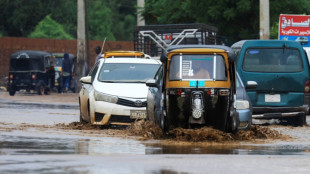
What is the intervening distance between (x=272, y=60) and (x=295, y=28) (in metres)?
12.1

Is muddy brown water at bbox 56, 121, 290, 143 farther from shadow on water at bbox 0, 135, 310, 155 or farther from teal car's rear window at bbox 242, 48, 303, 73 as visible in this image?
teal car's rear window at bbox 242, 48, 303, 73

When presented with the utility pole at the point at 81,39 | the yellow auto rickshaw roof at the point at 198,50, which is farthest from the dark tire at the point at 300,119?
the utility pole at the point at 81,39

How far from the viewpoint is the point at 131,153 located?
12.8 m

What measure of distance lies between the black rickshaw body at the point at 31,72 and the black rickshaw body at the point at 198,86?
25164mm

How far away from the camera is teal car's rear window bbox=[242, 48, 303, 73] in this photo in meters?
20.4

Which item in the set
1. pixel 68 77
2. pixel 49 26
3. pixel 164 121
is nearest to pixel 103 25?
pixel 49 26

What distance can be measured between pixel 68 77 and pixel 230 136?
2873cm

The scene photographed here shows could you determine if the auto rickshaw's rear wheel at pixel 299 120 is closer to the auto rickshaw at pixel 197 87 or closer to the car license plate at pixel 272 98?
the car license plate at pixel 272 98

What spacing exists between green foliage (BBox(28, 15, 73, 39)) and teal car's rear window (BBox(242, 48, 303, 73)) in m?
43.1

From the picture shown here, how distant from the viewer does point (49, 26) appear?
62.9 metres

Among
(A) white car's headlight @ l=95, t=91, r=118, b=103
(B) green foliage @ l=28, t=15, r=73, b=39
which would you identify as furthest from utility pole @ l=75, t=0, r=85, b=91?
(A) white car's headlight @ l=95, t=91, r=118, b=103

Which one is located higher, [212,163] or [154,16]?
[154,16]

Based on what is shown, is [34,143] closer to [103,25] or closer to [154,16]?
[154,16]

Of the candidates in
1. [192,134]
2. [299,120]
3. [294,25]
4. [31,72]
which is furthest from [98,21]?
[192,134]
